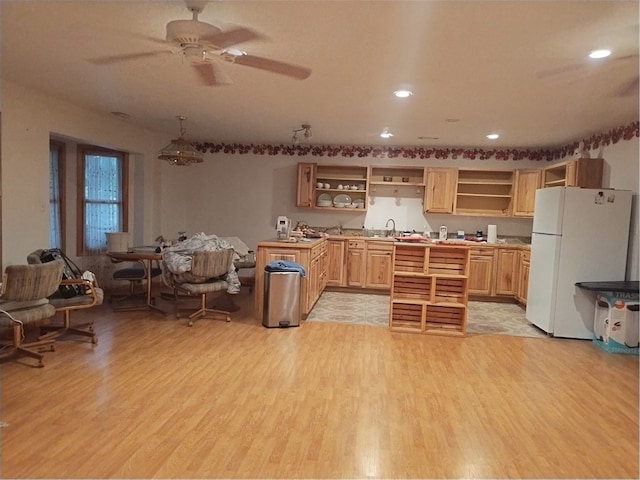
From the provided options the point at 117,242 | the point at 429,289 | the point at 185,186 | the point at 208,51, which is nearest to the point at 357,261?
the point at 429,289

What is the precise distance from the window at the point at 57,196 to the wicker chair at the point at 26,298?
95.1 inches

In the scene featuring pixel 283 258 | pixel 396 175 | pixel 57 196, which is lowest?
pixel 283 258

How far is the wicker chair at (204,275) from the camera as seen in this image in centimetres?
443

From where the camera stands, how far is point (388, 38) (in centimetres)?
260

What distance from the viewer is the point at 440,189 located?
6.66 meters

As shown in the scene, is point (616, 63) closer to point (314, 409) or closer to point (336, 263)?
point (314, 409)

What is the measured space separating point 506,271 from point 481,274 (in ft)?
1.20

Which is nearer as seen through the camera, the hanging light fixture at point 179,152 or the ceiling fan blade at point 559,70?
the ceiling fan blade at point 559,70

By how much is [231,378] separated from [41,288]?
5.64 feet

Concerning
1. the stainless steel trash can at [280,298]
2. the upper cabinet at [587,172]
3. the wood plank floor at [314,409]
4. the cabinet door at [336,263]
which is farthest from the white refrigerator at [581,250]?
the cabinet door at [336,263]

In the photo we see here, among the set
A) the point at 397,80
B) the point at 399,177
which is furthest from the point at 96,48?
the point at 399,177

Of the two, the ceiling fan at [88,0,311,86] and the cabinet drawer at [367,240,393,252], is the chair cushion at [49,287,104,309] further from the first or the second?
the cabinet drawer at [367,240,393,252]

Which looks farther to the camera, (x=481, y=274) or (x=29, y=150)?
(x=481, y=274)

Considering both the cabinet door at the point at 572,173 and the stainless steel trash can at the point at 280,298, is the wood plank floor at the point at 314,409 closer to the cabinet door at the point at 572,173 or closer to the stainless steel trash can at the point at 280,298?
the stainless steel trash can at the point at 280,298
